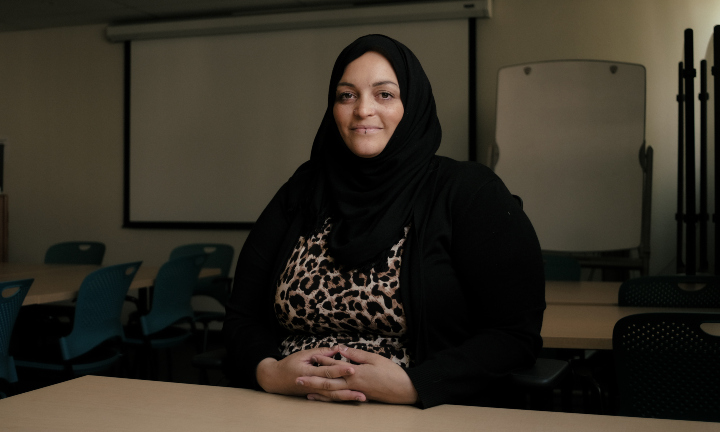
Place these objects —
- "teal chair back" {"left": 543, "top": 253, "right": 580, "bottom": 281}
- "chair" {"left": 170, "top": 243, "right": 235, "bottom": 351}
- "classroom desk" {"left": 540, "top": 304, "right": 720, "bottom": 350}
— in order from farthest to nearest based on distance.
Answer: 1. "chair" {"left": 170, "top": 243, "right": 235, "bottom": 351}
2. "teal chair back" {"left": 543, "top": 253, "right": 580, "bottom": 281}
3. "classroom desk" {"left": 540, "top": 304, "right": 720, "bottom": 350}

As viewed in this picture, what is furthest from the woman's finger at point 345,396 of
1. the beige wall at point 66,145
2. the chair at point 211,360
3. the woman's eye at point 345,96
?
the beige wall at point 66,145

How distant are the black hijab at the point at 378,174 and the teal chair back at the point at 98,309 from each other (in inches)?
62.7

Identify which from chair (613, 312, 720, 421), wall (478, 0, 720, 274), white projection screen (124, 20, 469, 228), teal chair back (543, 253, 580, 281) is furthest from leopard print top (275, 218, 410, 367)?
wall (478, 0, 720, 274)

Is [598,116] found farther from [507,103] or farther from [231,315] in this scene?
[231,315]

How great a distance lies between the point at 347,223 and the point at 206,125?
414 cm

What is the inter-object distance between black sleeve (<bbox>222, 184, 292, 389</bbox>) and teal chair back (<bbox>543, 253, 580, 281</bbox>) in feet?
7.05

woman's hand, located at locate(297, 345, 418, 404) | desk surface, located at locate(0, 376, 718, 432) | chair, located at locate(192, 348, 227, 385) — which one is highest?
woman's hand, located at locate(297, 345, 418, 404)

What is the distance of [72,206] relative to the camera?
5.60 m

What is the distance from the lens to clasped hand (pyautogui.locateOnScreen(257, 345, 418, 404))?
3.46 ft

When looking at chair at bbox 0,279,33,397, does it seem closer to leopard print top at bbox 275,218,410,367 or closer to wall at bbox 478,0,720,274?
leopard print top at bbox 275,218,410,367

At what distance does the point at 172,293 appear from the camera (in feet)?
10.4

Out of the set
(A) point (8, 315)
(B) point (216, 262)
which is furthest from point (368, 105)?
(B) point (216, 262)

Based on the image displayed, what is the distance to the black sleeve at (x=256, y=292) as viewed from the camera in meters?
1.33

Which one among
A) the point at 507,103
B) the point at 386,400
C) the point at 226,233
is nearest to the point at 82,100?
the point at 226,233
